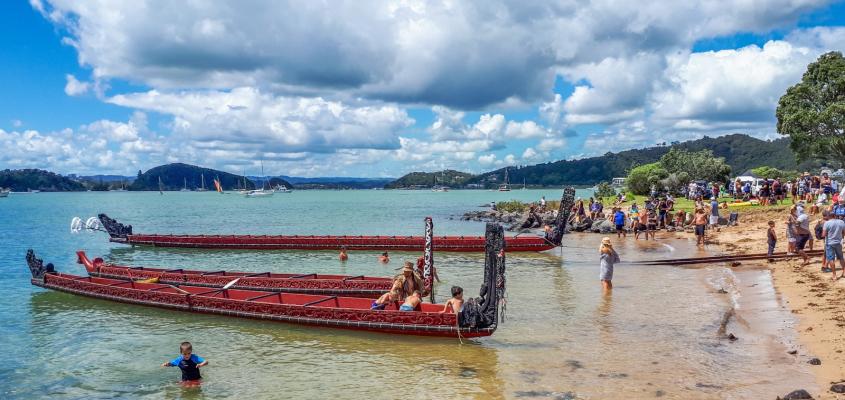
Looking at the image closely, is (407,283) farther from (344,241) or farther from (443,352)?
(344,241)

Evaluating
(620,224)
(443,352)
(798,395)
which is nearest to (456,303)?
(443,352)

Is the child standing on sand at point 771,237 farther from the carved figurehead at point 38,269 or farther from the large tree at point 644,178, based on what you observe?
the large tree at point 644,178

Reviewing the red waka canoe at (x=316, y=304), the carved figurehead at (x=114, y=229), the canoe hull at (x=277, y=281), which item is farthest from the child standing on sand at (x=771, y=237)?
the carved figurehead at (x=114, y=229)

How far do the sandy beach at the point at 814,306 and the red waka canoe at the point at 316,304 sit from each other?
646 centimetres

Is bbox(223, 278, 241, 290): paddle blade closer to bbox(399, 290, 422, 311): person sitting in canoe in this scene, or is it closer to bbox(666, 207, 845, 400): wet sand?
bbox(399, 290, 422, 311): person sitting in canoe

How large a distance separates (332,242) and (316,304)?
21.8m

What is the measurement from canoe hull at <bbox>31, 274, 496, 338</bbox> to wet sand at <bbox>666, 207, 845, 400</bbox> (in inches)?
258

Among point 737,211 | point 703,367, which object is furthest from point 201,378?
point 737,211

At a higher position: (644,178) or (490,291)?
(644,178)

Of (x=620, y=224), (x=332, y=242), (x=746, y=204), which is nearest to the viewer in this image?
(x=620, y=224)

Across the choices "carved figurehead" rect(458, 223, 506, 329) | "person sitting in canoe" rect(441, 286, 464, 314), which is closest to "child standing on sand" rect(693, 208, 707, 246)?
"carved figurehead" rect(458, 223, 506, 329)

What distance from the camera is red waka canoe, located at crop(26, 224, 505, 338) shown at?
13.6 meters

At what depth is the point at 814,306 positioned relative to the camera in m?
14.6

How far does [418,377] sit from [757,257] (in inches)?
659
